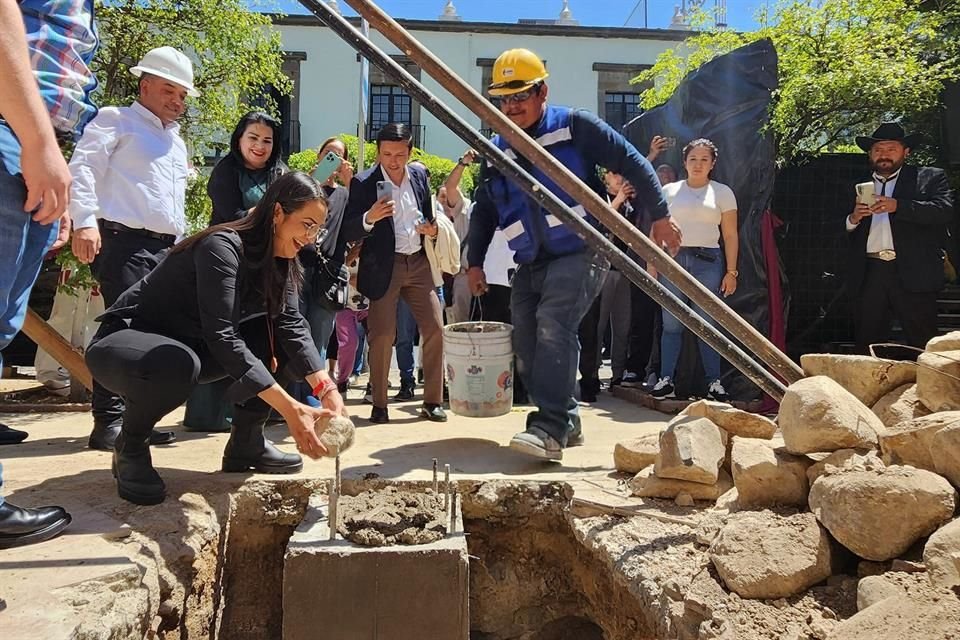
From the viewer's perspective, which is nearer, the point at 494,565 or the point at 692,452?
the point at 692,452

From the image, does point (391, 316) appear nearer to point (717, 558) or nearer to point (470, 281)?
point (470, 281)

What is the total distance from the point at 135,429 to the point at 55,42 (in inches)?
50.3

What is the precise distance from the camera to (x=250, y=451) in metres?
3.04

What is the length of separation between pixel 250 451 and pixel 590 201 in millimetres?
1680

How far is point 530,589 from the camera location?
318 cm

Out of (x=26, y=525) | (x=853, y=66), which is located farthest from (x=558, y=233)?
(x=853, y=66)

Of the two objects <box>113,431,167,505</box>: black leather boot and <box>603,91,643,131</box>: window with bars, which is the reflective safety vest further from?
<box>603,91,643,131</box>: window with bars

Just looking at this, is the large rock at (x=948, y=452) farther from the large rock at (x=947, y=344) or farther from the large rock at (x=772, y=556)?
the large rock at (x=947, y=344)

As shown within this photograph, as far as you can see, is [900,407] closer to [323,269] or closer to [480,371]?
[480,371]

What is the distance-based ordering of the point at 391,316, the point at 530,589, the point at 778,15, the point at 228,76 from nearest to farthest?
the point at 530,589, the point at 391,316, the point at 228,76, the point at 778,15

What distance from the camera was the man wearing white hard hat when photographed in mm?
3354

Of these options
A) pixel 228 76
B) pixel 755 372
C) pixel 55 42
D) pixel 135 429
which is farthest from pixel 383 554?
pixel 228 76

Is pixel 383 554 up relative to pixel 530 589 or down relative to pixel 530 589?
up

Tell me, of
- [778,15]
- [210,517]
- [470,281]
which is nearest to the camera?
[210,517]
